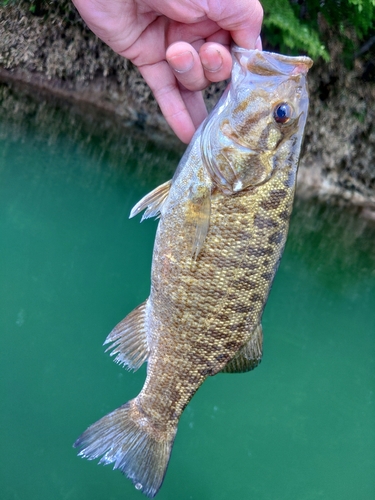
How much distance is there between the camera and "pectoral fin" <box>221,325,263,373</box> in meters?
1.88

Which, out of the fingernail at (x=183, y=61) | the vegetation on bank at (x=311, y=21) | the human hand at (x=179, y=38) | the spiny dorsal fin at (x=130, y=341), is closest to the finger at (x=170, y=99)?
the human hand at (x=179, y=38)

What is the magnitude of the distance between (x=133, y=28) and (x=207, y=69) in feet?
1.56

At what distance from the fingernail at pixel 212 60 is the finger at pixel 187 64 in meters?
0.03

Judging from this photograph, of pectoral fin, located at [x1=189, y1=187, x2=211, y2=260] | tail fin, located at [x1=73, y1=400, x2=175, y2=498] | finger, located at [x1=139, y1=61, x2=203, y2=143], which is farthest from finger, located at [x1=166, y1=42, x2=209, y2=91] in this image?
tail fin, located at [x1=73, y1=400, x2=175, y2=498]

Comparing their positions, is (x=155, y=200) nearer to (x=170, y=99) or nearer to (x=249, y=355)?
(x=170, y=99)

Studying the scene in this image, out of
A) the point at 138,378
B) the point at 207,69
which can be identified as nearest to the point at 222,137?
the point at 207,69

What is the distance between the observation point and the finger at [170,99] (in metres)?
2.11

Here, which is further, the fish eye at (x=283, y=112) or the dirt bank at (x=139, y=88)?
the dirt bank at (x=139, y=88)

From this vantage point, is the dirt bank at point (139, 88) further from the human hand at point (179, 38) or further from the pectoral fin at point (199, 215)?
the pectoral fin at point (199, 215)

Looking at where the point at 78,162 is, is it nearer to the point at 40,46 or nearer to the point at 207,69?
the point at 40,46

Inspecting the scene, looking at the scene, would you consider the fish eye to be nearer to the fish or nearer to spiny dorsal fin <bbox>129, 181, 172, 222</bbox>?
the fish

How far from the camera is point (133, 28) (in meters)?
2.12

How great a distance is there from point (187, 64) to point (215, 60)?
105 millimetres

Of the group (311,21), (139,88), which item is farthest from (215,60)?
(139,88)
